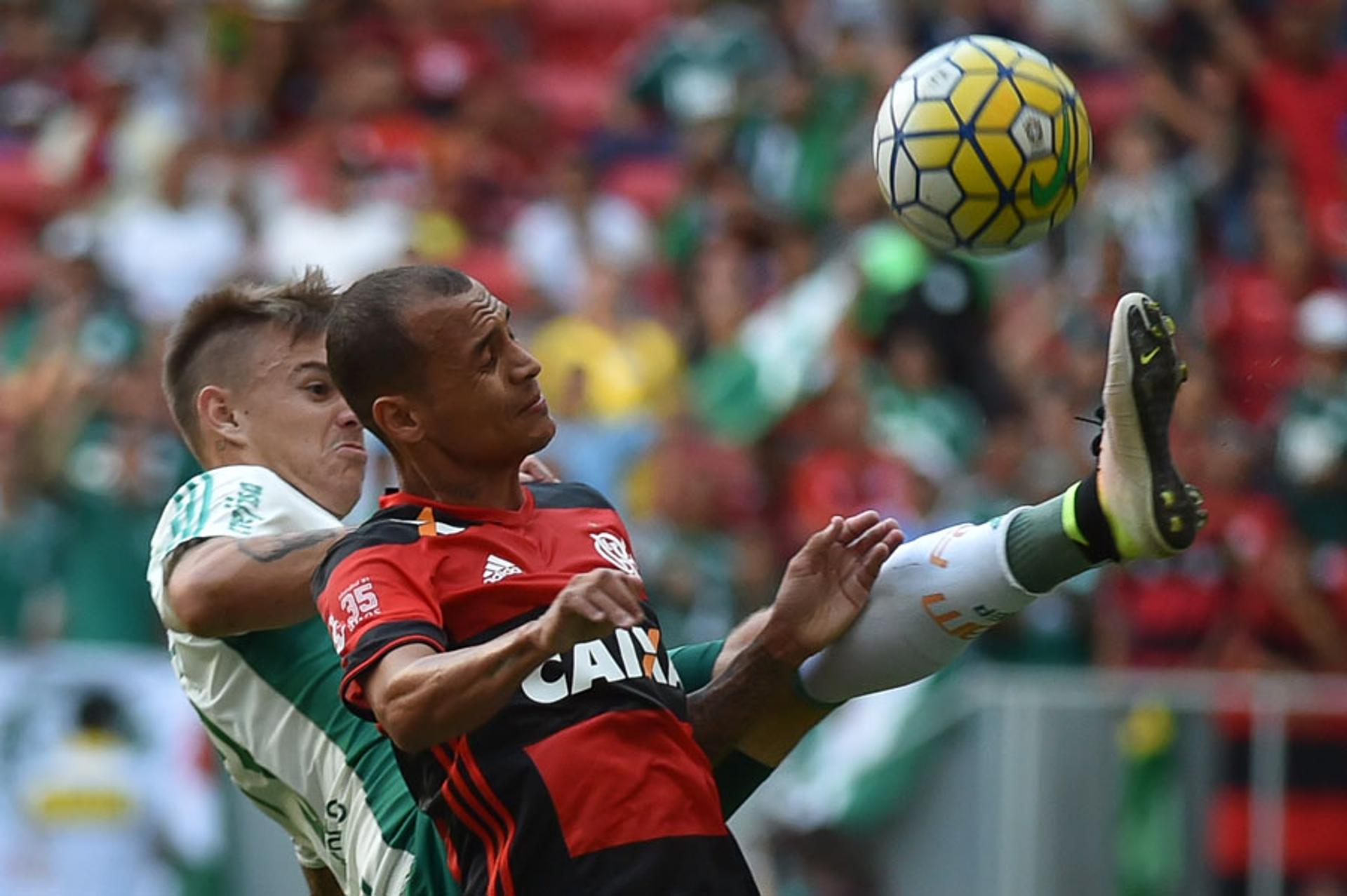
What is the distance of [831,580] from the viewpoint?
193 inches

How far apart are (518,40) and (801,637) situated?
10.7 metres

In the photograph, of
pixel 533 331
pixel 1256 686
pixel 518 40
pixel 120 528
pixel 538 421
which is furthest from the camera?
pixel 518 40

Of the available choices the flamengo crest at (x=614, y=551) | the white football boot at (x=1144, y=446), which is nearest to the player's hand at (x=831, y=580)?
the flamengo crest at (x=614, y=551)

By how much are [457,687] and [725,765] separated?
118cm

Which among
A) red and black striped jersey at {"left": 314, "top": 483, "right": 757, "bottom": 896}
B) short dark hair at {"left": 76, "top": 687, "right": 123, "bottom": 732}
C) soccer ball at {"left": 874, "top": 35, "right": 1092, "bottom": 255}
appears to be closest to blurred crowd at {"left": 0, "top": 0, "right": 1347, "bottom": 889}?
short dark hair at {"left": 76, "top": 687, "right": 123, "bottom": 732}

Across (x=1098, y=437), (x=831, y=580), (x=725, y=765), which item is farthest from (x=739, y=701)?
(x=1098, y=437)

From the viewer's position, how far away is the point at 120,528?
10414mm

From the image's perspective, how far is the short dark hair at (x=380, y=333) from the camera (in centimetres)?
438

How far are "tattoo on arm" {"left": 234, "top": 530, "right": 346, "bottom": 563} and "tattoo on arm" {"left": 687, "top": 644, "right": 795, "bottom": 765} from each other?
881mm

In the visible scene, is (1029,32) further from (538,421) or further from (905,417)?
(538,421)

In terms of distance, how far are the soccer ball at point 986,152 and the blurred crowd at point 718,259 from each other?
4378 mm

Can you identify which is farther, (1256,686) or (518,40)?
(518,40)

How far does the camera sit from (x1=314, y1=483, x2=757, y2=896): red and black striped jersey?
13.9ft

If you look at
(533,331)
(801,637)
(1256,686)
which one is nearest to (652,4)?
(533,331)
